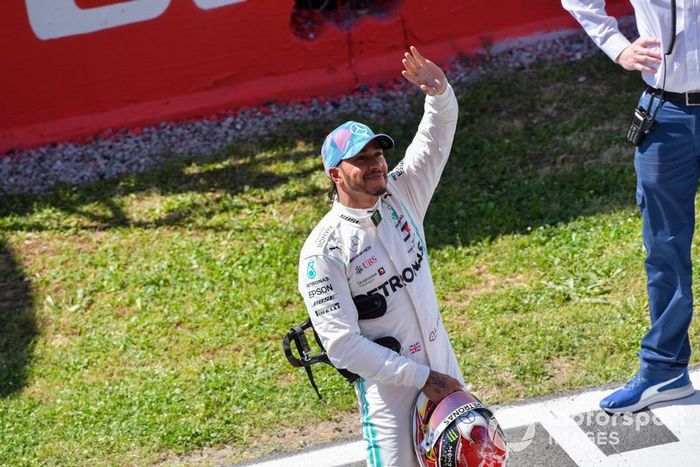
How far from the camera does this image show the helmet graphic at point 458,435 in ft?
13.5

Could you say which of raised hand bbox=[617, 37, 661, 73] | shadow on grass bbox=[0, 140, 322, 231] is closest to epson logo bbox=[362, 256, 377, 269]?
raised hand bbox=[617, 37, 661, 73]

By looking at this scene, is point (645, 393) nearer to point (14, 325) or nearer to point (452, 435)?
point (452, 435)

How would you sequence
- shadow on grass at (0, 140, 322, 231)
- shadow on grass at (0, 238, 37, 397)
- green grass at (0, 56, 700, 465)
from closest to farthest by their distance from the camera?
green grass at (0, 56, 700, 465)
shadow on grass at (0, 238, 37, 397)
shadow on grass at (0, 140, 322, 231)

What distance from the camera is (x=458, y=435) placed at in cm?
411

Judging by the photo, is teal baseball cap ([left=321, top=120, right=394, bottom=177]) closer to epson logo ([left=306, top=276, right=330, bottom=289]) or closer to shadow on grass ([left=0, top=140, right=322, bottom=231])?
epson logo ([left=306, top=276, right=330, bottom=289])

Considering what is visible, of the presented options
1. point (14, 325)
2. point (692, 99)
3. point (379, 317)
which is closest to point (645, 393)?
point (692, 99)

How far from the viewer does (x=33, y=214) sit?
29.6 feet

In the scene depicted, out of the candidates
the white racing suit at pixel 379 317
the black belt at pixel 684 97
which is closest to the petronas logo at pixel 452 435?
the white racing suit at pixel 379 317

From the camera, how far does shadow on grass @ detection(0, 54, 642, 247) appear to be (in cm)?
809

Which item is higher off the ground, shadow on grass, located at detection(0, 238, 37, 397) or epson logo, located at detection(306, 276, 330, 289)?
epson logo, located at detection(306, 276, 330, 289)

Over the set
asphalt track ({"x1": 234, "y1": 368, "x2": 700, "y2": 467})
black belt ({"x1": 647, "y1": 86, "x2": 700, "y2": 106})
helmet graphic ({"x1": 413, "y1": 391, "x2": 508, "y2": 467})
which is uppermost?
black belt ({"x1": 647, "y1": 86, "x2": 700, "y2": 106})

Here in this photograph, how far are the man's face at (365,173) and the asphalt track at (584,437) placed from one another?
6.29 ft

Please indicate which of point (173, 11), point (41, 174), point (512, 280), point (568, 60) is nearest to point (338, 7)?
point (173, 11)

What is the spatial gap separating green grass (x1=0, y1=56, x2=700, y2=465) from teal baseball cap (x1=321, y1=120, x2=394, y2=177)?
217 cm
